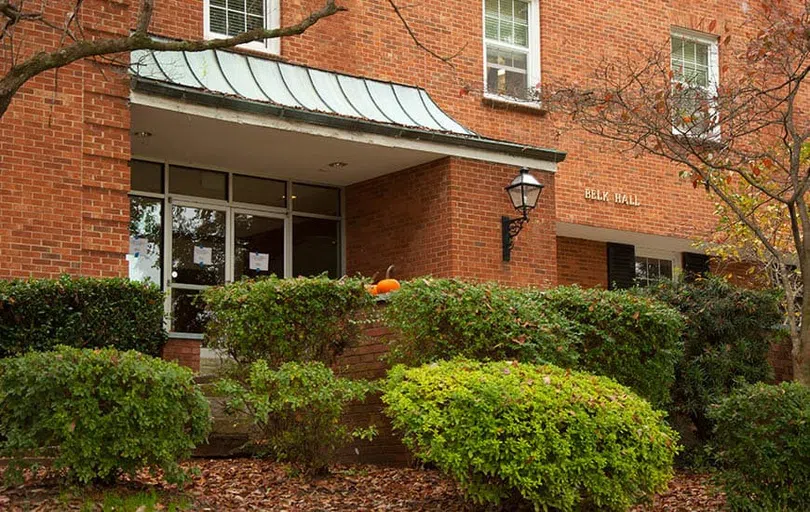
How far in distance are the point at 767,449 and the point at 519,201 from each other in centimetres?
635

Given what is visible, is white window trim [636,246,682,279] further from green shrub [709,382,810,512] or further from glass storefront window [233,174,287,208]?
green shrub [709,382,810,512]

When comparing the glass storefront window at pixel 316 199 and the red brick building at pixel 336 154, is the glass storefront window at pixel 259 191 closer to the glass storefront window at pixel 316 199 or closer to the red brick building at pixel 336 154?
the red brick building at pixel 336 154

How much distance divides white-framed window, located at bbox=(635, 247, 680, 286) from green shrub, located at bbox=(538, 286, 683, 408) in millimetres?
9875

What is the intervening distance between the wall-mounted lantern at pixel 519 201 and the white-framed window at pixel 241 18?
3791mm

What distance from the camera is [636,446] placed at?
8.39m

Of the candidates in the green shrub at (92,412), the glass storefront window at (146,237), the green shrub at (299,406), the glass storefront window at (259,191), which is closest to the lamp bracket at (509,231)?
the glass storefront window at (259,191)

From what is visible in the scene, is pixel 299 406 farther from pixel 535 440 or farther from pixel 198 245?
pixel 198 245

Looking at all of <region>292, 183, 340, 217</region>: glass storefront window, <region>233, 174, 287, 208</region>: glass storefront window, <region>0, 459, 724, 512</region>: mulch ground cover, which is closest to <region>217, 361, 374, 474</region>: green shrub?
<region>0, 459, 724, 512</region>: mulch ground cover

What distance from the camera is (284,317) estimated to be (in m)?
9.97

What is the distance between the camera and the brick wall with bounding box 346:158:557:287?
49.6ft

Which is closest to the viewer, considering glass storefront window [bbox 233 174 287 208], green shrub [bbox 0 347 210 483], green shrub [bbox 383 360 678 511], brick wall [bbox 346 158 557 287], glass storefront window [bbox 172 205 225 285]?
green shrub [bbox 0 347 210 483]

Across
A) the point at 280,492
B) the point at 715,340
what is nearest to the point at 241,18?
the point at 715,340

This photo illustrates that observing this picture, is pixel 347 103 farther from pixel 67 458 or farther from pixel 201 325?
pixel 67 458

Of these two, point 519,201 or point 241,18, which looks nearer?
point 519,201
